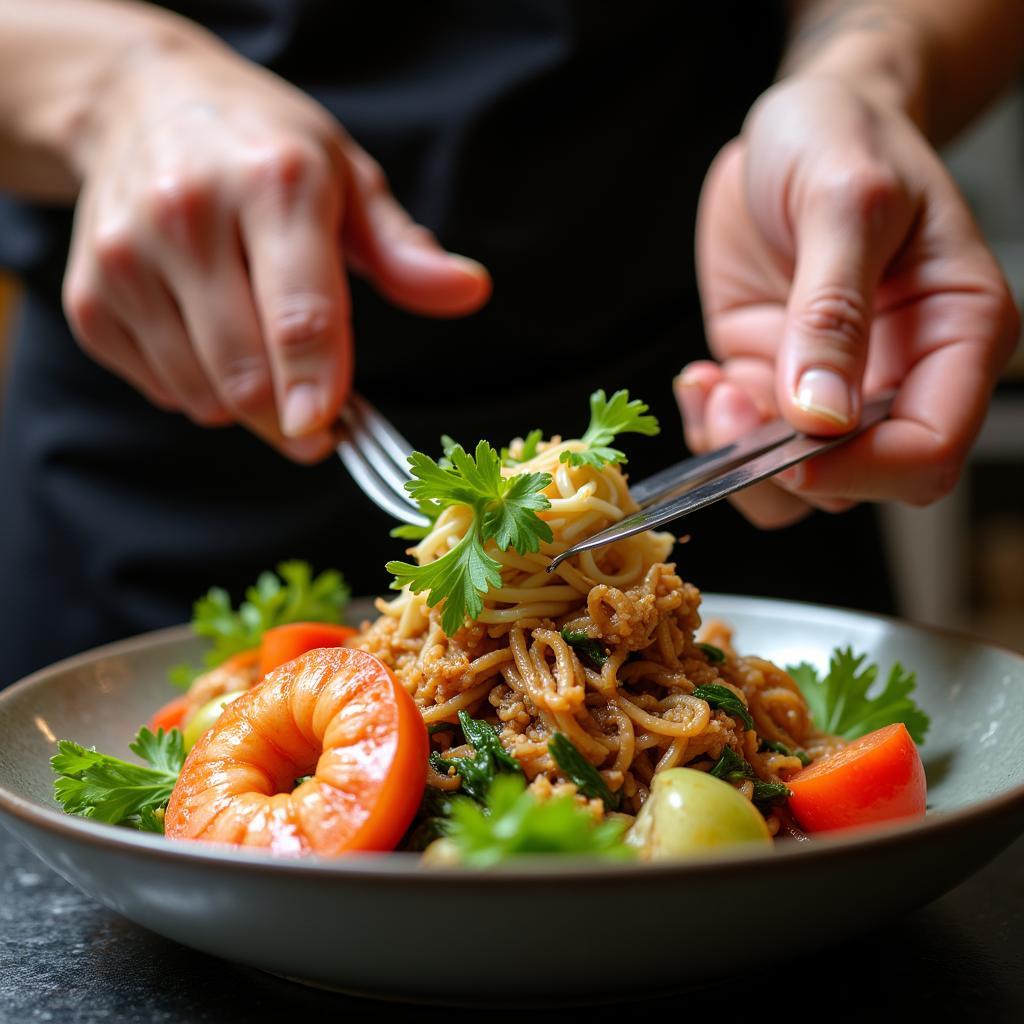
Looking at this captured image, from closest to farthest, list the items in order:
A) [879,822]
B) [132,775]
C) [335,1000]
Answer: [335,1000]
[879,822]
[132,775]

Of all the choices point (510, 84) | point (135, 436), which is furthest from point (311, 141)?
point (135, 436)

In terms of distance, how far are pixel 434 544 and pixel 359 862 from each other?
0.91 m

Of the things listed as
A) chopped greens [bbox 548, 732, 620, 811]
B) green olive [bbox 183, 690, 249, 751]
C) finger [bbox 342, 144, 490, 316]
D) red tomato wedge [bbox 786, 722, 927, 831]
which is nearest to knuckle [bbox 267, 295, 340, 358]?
finger [bbox 342, 144, 490, 316]

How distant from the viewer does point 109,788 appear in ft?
6.40

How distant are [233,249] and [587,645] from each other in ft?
3.90

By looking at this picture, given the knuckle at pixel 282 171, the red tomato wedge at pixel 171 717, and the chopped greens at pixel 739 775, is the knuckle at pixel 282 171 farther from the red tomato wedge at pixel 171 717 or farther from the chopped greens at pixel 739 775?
the chopped greens at pixel 739 775

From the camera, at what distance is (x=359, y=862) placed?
4.00 feet

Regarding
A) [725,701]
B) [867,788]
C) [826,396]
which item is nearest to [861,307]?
[826,396]

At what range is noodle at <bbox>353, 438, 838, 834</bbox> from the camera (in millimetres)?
1886

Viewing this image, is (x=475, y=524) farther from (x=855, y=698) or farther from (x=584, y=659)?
(x=855, y=698)

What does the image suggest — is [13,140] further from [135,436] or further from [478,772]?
[478,772]

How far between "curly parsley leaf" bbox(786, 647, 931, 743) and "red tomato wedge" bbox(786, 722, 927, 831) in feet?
1.17

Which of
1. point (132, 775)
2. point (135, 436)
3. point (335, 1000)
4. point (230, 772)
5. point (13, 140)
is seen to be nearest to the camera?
point (335, 1000)

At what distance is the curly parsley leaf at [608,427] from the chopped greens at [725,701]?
0.41 metres
